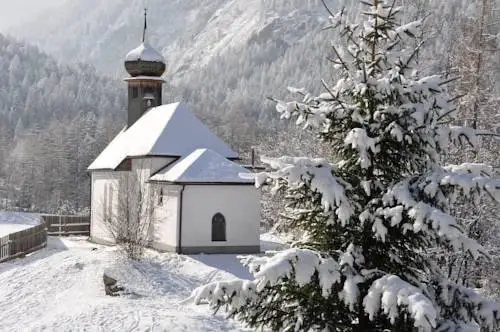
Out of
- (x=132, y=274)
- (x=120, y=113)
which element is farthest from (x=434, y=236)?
(x=120, y=113)

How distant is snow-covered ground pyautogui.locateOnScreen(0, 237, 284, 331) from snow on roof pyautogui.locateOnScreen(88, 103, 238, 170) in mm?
5074

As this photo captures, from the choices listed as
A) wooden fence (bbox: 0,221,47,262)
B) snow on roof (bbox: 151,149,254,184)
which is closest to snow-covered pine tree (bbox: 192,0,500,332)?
snow on roof (bbox: 151,149,254,184)

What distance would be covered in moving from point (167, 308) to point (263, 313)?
33.4 ft

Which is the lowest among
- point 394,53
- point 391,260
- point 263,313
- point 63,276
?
point 63,276

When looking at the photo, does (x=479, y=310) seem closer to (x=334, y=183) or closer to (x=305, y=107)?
(x=334, y=183)

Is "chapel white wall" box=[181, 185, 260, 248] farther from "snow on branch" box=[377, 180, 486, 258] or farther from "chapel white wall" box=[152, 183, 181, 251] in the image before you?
"snow on branch" box=[377, 180, 486, 258]

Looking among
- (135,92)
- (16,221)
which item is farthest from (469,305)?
(16,221)

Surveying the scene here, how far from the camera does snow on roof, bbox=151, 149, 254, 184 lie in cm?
2503

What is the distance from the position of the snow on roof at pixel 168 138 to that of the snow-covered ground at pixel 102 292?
5074 millimetres

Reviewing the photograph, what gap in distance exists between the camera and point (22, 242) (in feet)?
91.6

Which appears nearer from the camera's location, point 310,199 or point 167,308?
point 310,199

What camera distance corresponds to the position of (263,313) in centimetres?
694

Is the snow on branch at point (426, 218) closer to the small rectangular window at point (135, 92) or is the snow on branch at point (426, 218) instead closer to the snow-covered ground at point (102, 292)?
the snow-covered ground at point (102, 292)

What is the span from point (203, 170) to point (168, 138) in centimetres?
358
